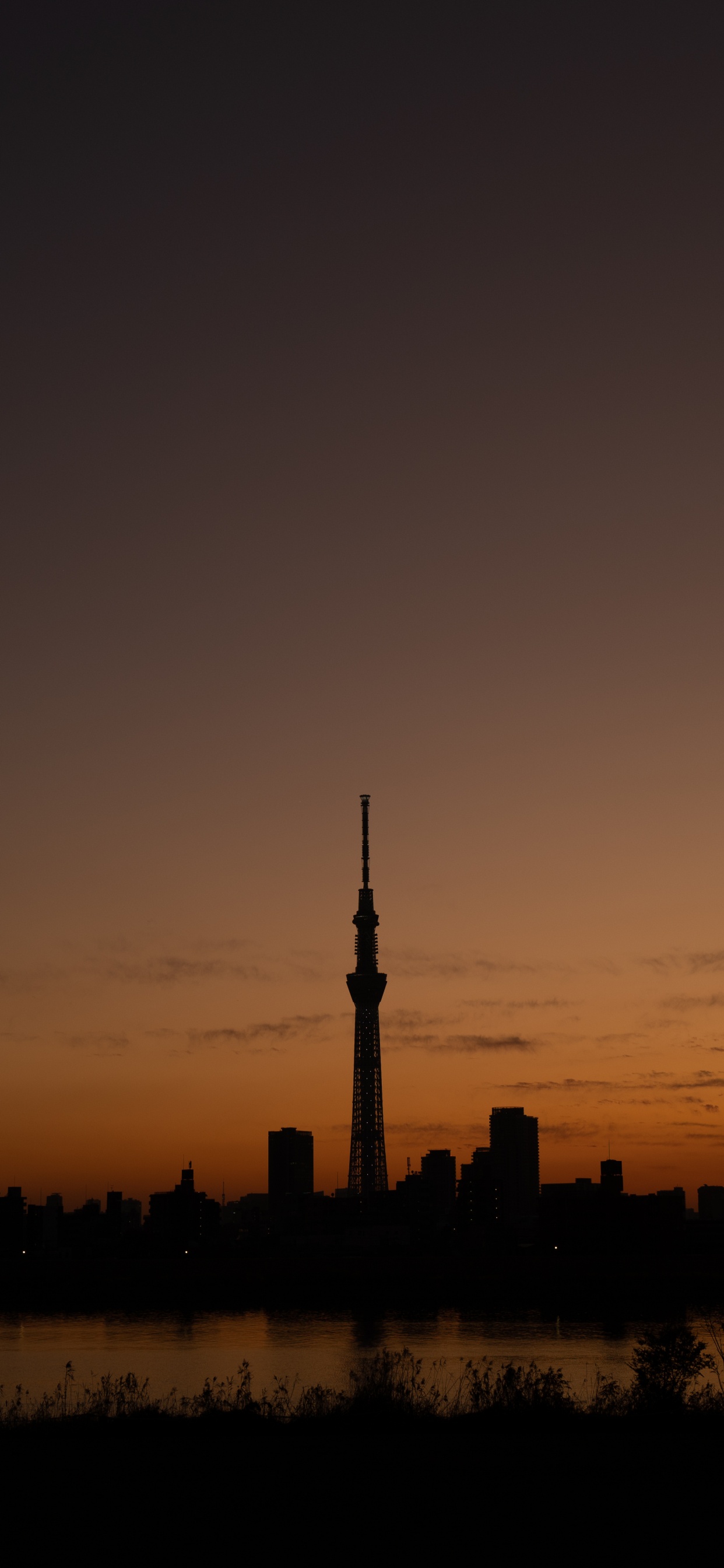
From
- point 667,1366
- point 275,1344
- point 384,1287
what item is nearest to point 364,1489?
point 667,1366

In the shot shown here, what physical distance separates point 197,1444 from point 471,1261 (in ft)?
616

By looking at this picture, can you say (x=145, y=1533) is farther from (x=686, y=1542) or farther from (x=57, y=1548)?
(x=686, y=1542)

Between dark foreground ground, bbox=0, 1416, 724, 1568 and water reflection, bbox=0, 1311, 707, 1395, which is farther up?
dark foreground ground, bbox=0, 1416, 724, 1568

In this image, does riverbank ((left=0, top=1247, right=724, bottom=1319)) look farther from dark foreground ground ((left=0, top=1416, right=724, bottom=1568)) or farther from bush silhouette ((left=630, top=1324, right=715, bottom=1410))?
dark foreground ground ((left=0, top=1416, right=724, bottom=1568))

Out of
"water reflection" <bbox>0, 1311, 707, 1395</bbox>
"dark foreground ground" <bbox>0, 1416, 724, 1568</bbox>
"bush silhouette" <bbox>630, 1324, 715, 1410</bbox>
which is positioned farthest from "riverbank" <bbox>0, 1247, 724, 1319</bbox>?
"dark foreground ground" <bbox>0, 1416, 724, 1568</bbox>

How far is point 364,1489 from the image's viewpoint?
16781 mm

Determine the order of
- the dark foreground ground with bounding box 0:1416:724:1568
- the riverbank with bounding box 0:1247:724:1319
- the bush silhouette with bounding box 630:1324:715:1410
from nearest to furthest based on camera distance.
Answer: the dark foreground ground with bounding box 0:1416:724:1568 → the bush silhouette with bounding box 630:1324:715:1410 → the riverbank with bounding box 0:1247:724:1319

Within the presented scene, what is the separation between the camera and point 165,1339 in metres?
92.8

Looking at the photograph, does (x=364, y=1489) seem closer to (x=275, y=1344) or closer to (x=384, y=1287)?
(x=275, y=1344)

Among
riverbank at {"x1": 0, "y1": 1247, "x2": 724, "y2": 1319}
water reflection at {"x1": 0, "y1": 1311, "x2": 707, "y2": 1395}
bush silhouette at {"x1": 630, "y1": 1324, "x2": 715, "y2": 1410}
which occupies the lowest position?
riverbank at {"x1": 0, "y1": 1247, "x2": 724, "y2": 1319}

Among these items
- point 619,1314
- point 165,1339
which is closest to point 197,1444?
point 165,1339

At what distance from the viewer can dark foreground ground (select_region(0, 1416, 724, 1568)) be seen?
14242 millimetres

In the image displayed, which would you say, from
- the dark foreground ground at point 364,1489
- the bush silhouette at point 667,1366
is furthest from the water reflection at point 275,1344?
the dark foreground ground at point 364,1489

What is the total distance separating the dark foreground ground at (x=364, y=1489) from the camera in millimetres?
14242
